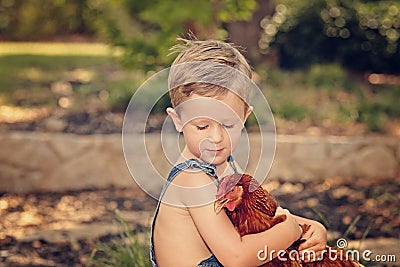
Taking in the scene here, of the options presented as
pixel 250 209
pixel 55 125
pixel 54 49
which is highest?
pixel 250 209

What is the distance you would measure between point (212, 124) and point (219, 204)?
0.26 m

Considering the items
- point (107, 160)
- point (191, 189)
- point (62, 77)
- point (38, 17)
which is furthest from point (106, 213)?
point (38, 17)

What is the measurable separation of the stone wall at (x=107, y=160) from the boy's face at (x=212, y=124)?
12.4 feet

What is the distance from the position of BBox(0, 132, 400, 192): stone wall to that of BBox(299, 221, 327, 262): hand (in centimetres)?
377

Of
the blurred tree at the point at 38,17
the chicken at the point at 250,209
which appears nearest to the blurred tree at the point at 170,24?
the chicken at the point at 250,209

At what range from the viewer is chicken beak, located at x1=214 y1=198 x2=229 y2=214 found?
2.34 metres

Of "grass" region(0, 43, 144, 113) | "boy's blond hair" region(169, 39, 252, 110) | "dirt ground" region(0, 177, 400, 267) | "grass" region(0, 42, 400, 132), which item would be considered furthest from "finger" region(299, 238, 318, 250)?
"grass" region(0, 43, 144, 113)

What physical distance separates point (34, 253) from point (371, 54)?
7077mm

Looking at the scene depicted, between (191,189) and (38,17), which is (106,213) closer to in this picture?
(191,189)

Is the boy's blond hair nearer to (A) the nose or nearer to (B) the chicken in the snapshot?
(A) the nose

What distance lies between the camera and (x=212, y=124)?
2.41 m

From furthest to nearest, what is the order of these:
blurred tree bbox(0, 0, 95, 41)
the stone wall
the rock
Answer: blurred tree bbox(0, 0, 95, 41), the rock, the stone wall

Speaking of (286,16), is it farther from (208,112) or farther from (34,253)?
(208,112)

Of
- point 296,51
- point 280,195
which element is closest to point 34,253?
point 280,195
